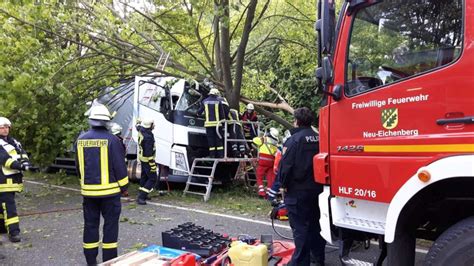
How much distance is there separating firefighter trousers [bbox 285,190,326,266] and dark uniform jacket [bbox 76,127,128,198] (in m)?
1.86

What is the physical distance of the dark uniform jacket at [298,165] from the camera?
455 cm

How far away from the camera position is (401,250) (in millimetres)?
3330

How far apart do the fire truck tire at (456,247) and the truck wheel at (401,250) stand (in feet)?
0.97

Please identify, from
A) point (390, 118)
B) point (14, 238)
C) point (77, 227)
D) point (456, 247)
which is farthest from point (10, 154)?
point (456, 247)

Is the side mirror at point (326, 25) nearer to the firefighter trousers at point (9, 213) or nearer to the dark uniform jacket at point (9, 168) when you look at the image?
the dark uniform jacket at point (9, 168)

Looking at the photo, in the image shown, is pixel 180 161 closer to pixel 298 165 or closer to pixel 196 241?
pixel 196 241

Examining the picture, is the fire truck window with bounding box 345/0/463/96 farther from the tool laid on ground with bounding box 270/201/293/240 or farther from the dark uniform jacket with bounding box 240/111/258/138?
the dark uniform jacket with bounding box 240/111/258/138

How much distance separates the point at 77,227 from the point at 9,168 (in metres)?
1.44

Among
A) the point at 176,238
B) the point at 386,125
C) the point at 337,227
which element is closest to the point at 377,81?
the point at 386,125

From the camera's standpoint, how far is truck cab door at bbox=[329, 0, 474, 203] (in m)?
2.94

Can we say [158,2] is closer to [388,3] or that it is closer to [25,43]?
[25,43]

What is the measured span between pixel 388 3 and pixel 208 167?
6665 millimetres

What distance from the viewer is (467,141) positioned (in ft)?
9.29

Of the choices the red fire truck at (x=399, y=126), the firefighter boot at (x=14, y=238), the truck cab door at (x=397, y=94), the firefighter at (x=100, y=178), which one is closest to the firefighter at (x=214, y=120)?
the firefighter boot at (x=14, y=238)
